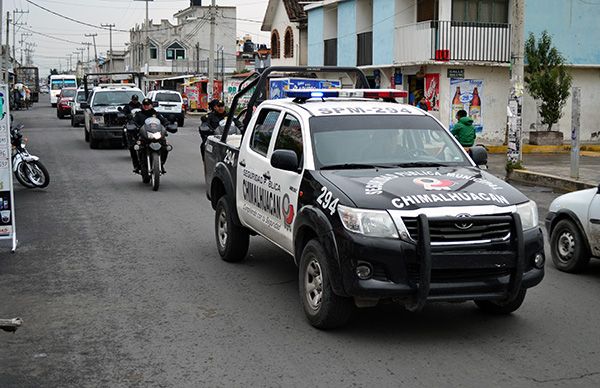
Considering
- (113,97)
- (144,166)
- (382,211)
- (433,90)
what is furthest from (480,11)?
(382,211)

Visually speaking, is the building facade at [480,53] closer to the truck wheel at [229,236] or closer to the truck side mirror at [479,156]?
the truck wheel at [229,236]

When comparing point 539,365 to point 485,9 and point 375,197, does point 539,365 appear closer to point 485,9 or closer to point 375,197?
point 375,197

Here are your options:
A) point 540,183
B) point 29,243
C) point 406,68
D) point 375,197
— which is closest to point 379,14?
point 406,68

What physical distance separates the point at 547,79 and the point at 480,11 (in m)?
5.72

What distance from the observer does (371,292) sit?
611cm

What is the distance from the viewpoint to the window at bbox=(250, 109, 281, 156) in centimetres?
846

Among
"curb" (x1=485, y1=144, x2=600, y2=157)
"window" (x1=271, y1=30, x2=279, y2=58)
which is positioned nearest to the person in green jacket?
"curb" (x1=485, y1=144, x2=600, y2=157)

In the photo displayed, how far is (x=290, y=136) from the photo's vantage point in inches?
314

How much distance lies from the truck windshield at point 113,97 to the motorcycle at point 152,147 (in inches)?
414

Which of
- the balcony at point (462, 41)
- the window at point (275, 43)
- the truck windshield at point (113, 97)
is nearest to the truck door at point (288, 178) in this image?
the truck windshield at point (113, 97)

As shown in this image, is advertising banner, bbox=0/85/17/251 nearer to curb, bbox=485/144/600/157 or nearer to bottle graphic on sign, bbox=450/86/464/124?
curb, bbox=485/144/600/157

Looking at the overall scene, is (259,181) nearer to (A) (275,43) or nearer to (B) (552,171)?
(B) (552,171)

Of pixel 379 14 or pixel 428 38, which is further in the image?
pixel 379 14

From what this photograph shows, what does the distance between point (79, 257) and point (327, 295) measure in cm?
438
